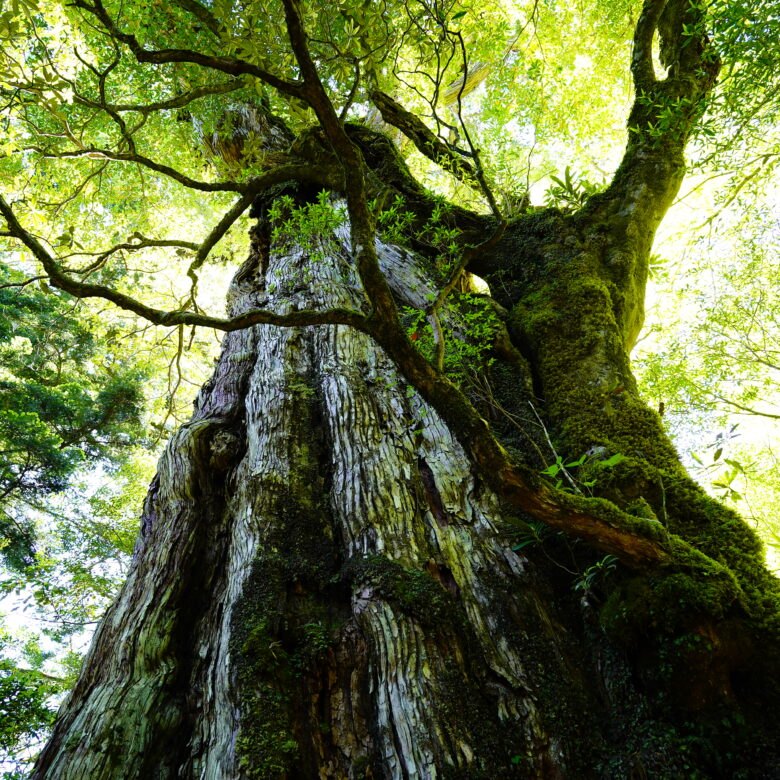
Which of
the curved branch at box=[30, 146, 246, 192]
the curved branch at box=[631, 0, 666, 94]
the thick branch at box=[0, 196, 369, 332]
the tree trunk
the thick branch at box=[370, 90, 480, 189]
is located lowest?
the tree trunk

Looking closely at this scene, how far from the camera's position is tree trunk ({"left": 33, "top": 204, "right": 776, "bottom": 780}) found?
187 cm

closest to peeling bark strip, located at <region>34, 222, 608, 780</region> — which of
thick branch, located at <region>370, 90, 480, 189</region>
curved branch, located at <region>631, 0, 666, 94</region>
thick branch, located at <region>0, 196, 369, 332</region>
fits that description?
thick branch, located at <region>0, 196, 369, 332</region>

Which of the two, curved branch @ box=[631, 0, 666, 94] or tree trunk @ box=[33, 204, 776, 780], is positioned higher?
curved branch @ box=[631, 0, 666, 94]

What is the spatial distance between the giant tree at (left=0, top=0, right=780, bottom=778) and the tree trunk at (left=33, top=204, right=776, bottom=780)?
0.01 m

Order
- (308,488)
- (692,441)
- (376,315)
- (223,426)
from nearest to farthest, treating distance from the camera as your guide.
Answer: (376,315), (308,488), (223,426), (692,441)

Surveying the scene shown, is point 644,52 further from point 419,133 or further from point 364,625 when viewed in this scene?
point 364,625

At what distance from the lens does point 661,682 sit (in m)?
1.92

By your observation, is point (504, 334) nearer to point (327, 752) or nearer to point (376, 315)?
point (376, 315)

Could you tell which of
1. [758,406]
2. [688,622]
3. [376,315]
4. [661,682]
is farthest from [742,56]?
[758,406]

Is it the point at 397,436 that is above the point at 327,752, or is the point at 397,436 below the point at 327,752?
above

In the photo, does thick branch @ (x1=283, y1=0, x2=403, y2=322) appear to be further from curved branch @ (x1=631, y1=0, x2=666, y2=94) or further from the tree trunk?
curved branch @ (x1=631, y1=0, x2=666, y2=94)

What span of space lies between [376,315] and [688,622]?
1.78m

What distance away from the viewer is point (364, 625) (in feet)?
7.29

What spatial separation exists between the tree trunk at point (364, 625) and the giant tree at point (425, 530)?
1 cm
